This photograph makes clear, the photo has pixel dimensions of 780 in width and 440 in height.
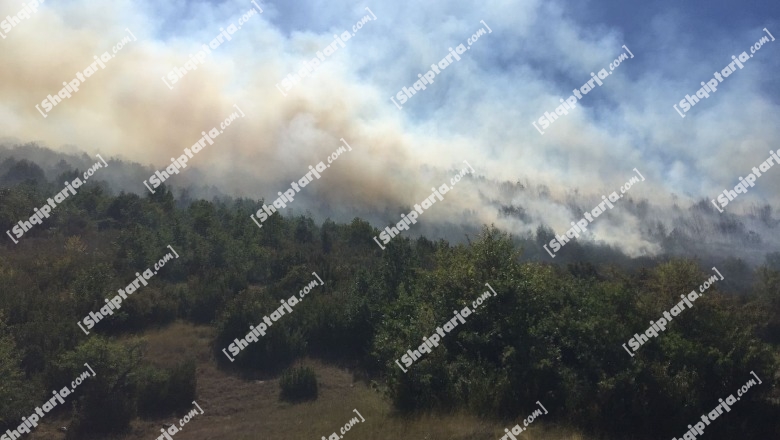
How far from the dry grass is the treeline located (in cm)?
95

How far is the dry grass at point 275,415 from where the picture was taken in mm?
11117

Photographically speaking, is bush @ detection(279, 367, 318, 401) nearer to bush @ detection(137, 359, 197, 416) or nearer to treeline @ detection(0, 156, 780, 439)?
treeline @ detection(0, 156, 780, 439)

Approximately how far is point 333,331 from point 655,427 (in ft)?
66.7

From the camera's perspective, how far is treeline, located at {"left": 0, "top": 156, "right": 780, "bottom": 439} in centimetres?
1241

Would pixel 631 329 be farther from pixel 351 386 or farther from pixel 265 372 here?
pixel 265 372

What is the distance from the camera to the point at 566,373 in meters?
12.5

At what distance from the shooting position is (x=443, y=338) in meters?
14.5

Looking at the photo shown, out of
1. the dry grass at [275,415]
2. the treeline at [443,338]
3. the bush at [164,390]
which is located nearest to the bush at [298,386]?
the dry grass at [275,415]

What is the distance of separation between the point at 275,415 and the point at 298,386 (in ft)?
11.9

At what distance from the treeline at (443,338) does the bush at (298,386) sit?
130 inches

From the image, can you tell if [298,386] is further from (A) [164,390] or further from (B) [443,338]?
(B) [443,338]

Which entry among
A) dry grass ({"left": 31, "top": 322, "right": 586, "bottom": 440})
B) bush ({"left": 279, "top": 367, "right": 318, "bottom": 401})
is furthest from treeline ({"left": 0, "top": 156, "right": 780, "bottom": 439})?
bush ({"left": 279, "top": 367, "right": 318, "bottom": 401})

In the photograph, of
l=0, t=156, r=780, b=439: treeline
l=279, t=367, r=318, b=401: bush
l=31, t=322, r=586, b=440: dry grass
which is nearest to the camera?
l=31, t=322, r=586, b=440: dry grass

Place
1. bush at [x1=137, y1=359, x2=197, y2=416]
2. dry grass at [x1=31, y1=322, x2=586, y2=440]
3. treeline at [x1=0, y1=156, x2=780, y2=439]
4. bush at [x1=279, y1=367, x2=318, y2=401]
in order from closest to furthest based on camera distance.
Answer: dry grass at [x1=31, y1=322, x2=586, y2=440], treeline at [x1=0, y1=156, x2=780, y2=439], bush at [x1=137, y1=359, x2=197, y2=416], bush at [x1=279, y1=367, x2=318, y2=401]
